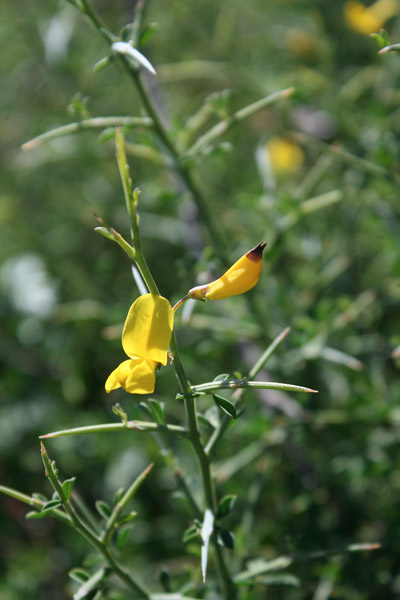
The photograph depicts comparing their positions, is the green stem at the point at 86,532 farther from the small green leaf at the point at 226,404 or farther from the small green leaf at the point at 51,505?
the small green leaf at the point at 226,404

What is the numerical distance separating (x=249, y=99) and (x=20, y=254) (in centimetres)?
97

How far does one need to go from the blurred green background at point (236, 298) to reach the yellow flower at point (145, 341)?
0.33 m

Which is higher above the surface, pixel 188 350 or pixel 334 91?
pixel 334 91

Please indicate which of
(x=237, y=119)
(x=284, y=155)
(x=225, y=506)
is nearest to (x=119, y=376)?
(x=225, y=506)

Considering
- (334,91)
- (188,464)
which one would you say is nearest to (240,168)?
(334,91)

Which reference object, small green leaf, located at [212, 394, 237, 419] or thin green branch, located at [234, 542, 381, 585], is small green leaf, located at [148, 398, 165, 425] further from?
thin green branch, located at [234, 542, 381, 585]

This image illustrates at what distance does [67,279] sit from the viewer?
6.03 ft

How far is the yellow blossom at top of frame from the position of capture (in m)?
1.76

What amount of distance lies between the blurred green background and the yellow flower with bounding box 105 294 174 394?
334 millimetres

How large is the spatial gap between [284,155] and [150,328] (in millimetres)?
1311

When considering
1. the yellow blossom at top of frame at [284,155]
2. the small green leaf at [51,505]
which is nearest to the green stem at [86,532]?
the small green leaf at [51,505]

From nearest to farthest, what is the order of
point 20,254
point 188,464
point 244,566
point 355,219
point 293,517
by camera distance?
point 244,566 < point 293,517 < point 188,464 < point 355,219 < point 20,254

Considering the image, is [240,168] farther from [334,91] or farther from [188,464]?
[188,464]

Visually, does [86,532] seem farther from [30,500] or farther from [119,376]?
[119,376]
